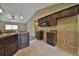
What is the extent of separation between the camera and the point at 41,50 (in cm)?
238

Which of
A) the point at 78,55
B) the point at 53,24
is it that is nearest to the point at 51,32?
the point at 53,24

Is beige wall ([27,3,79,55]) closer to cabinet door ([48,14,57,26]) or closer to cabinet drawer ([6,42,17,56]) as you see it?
cabinet door ([48,14,57,26])

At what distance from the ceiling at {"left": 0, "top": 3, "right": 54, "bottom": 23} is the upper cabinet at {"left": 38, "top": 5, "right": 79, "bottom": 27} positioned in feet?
0.92

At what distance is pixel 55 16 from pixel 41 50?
0.84 m

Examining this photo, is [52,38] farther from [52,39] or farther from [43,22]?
[43,22]

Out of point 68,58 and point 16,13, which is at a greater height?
point 16,13

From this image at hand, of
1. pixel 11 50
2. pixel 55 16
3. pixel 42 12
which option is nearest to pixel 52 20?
pixel 55 16

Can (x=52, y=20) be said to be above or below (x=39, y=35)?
above

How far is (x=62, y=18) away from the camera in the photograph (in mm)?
2514

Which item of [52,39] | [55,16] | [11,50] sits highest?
[55,16]

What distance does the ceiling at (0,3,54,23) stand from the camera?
7.29 ft

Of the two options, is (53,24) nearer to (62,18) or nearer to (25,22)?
(62,18)

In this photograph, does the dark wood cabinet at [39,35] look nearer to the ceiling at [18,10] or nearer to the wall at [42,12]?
the wall at [42,12]

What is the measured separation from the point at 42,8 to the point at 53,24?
1.49 feet
